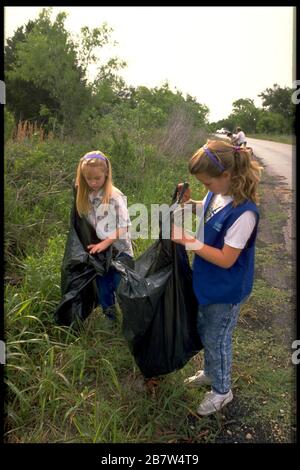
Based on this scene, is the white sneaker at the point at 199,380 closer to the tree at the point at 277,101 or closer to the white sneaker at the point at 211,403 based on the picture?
the white sneaker at the point at 211,403

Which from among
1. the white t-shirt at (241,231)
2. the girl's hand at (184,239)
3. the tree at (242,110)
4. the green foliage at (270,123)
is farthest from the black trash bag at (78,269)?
the green foliage at (270,123)

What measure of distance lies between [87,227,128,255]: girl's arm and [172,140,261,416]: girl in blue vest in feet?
1.99

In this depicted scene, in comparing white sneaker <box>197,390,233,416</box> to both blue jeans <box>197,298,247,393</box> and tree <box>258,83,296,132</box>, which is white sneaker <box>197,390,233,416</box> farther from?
tree <box>258,83,296,132</box>

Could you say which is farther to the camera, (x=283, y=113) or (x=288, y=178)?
(x=283, y=113)

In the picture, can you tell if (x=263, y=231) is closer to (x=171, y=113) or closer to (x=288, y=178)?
(x=288, y=178)

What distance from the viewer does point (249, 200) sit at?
1.74 m

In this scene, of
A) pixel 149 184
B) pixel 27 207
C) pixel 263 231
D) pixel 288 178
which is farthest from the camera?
pixel 288 178

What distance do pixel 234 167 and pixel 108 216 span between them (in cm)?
100

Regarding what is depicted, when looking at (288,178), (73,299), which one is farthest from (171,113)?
→ (73,299)

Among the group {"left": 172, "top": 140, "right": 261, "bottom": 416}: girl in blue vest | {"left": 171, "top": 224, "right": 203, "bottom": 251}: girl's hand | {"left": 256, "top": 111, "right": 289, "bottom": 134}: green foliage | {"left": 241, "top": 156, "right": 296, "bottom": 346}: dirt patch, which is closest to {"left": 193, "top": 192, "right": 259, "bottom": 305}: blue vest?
{"left": 172, "top": 140, "right": 261, "bottom": 416}: girl in blue vest

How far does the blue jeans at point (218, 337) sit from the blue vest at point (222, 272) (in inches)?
3.2

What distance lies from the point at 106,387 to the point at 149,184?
3.97 m

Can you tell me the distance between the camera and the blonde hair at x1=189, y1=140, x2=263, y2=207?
174 cm

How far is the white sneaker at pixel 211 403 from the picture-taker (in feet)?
7.09
